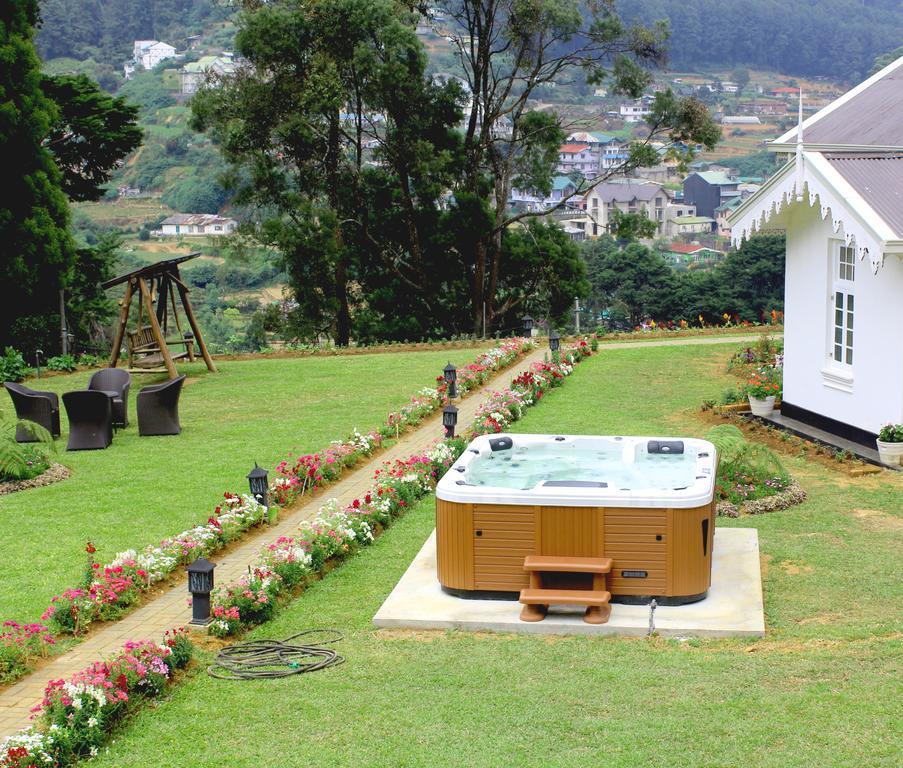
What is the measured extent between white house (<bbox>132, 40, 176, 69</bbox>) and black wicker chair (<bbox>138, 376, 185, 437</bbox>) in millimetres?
67549

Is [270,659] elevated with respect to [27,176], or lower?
lower

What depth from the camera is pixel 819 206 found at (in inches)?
564

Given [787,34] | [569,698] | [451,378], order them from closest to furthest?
[569,698]
[451,378]
[787,34]

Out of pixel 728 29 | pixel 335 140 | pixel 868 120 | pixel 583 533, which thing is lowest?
pixel 583 533

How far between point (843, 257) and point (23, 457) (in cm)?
997

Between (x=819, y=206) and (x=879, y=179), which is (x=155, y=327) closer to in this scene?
(x=819, y=206)

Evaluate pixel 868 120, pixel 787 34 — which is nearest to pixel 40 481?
pixel 868 120

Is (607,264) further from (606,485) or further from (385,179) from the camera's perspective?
(606,485)

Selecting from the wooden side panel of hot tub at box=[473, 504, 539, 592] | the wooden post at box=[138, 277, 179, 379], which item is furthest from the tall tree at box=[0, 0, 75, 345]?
the wooden side panel of hot tub at box=[473, 504, 539, 592]

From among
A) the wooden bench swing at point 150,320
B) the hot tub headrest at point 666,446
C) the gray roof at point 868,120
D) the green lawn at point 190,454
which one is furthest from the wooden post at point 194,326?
the hot tub headrest at point 666,446

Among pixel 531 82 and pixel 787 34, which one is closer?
pixel 531 82

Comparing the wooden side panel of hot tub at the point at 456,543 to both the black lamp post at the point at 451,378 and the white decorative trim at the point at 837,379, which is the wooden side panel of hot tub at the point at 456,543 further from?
the black lamp post at the point at 451,378

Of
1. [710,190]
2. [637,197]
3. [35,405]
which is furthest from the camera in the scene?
[710,190]

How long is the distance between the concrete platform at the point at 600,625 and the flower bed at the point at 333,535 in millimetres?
844
